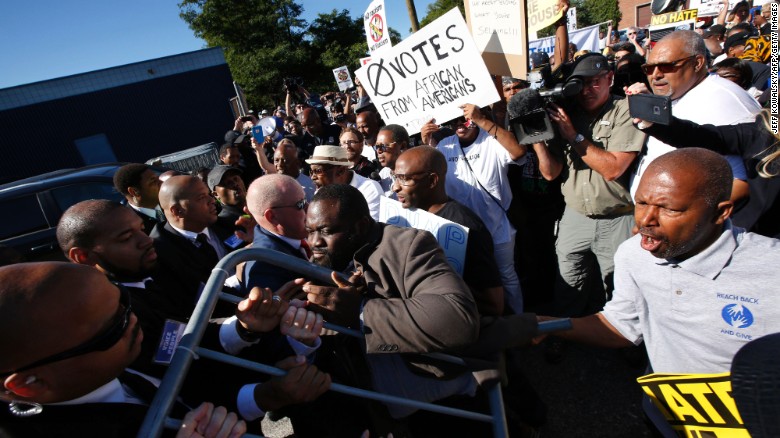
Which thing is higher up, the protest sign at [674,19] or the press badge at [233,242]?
the protest sign at [674,19]

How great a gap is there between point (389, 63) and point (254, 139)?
3131 mm

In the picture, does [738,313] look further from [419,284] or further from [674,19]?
[674,19]

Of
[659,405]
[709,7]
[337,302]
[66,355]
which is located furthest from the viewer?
[709,7]

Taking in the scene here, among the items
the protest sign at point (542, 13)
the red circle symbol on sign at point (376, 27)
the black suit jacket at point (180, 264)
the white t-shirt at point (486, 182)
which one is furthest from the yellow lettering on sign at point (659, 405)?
the red circle symbol on sign at point (376, 27)

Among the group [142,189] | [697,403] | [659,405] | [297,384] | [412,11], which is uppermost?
[412,11]

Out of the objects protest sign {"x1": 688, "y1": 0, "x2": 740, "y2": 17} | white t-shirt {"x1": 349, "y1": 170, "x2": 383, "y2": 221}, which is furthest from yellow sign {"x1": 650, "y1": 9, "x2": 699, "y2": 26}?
white t-shirt {"x1": 349, "y1": 170, "x2": 383, "y2": 221}

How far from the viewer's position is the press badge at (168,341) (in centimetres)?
132

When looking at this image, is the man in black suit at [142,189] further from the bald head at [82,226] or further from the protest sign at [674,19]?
the protest sign at [674,19]

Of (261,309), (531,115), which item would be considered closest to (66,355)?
(261,309)

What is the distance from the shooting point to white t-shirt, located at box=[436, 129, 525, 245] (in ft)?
10.0

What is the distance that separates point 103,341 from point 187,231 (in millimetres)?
2166

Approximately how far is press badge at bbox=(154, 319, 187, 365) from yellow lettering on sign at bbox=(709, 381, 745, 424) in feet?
5.91

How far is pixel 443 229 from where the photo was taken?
2107mm

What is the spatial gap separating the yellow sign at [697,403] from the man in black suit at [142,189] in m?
4.32
